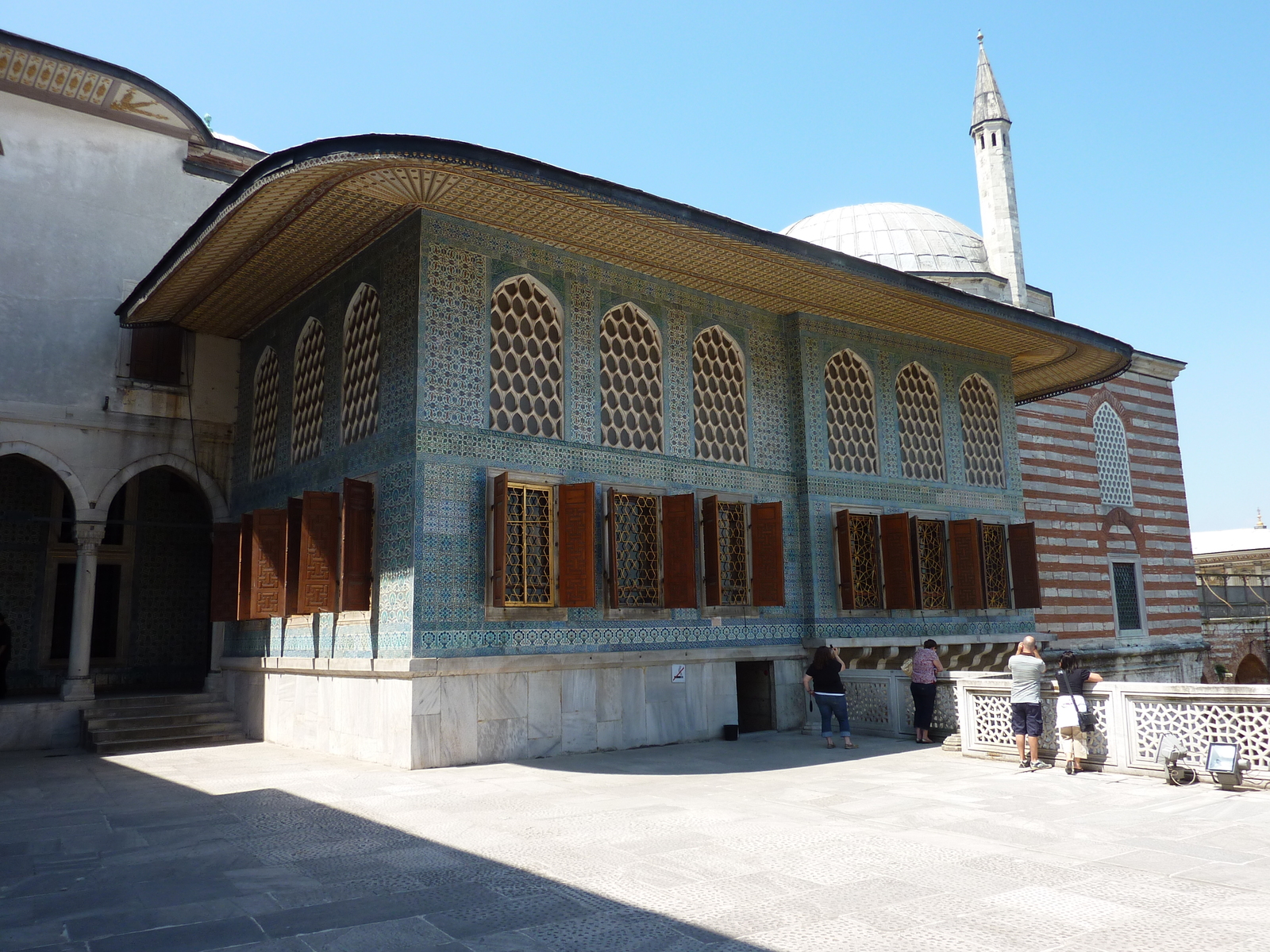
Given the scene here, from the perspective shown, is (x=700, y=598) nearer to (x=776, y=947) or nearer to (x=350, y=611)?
(x=350, y=611)

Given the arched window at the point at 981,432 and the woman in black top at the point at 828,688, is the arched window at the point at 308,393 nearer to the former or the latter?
the woman in black top at the point at 828,688

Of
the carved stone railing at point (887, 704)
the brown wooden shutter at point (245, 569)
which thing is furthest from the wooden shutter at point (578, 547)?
the brown wooden shutter at point (245, 569)

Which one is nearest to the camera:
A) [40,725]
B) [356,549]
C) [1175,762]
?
[1175,762]

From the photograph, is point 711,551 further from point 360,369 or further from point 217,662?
point 217,662

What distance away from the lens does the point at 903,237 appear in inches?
770

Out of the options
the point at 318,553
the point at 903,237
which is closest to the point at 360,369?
the point at 318,553

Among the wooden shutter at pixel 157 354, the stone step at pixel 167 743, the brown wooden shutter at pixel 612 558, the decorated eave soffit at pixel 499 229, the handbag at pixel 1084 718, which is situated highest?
the decorated eave soffit at pixel 499 229

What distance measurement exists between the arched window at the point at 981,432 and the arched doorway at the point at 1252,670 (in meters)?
14.3

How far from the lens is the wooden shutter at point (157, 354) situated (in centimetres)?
1173

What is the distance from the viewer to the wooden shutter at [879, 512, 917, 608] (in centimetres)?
1165

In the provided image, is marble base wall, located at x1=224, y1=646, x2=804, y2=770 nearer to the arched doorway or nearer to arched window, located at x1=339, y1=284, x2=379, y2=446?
arched window, located at x1=339, y1=284, x2=379, y2=446

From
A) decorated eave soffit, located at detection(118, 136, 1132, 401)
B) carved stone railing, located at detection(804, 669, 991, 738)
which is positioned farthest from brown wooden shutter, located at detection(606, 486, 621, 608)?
carved stone railing, located at detection(804, 669, 991, 738)

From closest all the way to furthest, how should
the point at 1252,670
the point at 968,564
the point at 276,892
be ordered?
the point at 276,892, the point at 968,564, the point at 1252,670

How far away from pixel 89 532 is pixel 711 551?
7.30m
